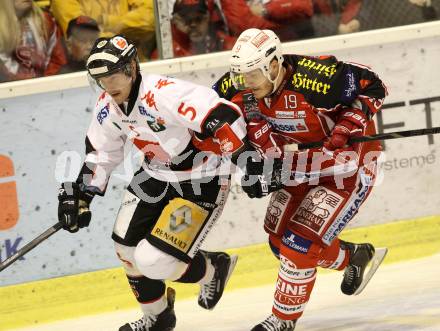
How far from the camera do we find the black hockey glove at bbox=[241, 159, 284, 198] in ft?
15.8

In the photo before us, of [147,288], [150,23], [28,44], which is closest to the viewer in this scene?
[147,288]

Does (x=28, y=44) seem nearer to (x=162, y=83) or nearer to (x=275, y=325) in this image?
(x=162, y=83)

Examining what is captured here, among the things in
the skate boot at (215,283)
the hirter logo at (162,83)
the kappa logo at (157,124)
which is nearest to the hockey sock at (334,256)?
the skate boot at (215,283)

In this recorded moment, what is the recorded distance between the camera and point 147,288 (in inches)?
198

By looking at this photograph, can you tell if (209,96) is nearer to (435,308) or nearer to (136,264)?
(136,264)

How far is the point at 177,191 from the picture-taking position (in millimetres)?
5000

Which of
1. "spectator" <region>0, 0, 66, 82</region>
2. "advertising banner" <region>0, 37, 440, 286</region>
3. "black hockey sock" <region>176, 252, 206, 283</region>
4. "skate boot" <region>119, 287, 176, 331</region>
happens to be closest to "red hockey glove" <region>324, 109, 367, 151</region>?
"black hockey sock" <region>176, 252, 206, 283</region>

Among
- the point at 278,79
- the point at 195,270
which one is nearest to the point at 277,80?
the point at 278,79

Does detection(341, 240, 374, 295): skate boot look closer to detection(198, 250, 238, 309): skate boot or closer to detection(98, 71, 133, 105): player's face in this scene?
detection(198, 250, 238, 309): skate boot

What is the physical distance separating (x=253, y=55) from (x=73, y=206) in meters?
1.15

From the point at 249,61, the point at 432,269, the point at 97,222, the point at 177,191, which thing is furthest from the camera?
the point at 97,222

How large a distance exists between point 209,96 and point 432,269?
2010mm

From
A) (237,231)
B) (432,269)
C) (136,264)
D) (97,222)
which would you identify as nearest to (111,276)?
(97,222)

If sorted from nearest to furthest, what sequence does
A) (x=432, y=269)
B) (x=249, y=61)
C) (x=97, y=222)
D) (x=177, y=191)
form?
(x=249, y=61) → (x=177, y=191) → (x=432, y=269) → (x=97, y=222)
